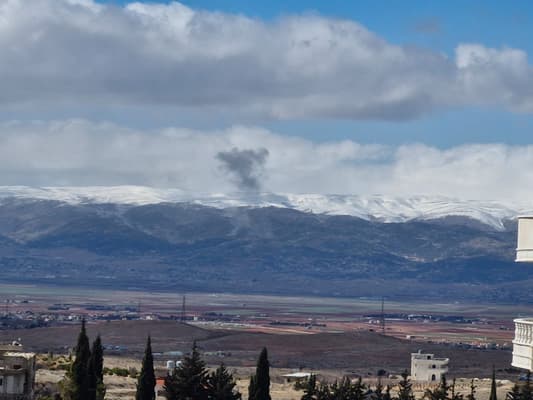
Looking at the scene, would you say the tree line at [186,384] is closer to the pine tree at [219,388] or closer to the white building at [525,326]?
the pine tree at [219,388]

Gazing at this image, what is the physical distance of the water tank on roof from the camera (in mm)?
25500

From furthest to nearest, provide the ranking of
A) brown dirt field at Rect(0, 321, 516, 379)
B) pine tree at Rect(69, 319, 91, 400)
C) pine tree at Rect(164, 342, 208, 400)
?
brown dirt field at Rect(0, 321, 516, 379) → pine tree at Rect(164, 342, 208, 400) → pine tree at Rect(69, 319, 91, 400)

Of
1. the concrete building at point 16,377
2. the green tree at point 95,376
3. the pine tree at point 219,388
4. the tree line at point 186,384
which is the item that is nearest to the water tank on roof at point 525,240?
the tree line at point 186,384

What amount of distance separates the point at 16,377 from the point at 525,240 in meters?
38.2

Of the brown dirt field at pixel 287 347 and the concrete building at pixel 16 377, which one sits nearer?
the concrete building at pixel 16 377

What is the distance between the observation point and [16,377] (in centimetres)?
6072

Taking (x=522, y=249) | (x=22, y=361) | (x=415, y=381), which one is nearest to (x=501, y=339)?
(x=415, y=381)

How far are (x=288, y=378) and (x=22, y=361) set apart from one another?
40.4 metres

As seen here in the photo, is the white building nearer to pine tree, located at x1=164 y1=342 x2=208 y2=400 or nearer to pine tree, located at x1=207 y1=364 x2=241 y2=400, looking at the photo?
pine tree, located at x1=164 y1=342 x2=208 y2=400

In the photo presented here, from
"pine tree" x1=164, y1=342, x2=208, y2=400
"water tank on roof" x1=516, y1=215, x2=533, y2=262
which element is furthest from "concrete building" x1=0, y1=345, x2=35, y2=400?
"water tank on roof" x1=516, y1=215, x2=533, y2=262

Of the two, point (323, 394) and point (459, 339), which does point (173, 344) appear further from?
point (323, 394)

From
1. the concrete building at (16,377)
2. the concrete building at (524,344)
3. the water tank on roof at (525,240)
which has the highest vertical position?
the water tank on roof at (525,240)

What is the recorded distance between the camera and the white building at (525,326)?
83.7 ft

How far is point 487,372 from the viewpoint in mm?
128375
